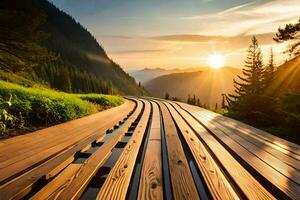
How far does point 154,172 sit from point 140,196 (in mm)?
788

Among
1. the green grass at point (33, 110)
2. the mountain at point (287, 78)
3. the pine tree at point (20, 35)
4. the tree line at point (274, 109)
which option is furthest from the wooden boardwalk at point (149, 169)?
the mountain at point (287, 78)

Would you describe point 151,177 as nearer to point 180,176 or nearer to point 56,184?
point 180,176

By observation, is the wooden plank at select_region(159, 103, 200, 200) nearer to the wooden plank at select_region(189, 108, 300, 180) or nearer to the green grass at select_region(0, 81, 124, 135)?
the wooden plank at select_region(189, 108, 300, 180)

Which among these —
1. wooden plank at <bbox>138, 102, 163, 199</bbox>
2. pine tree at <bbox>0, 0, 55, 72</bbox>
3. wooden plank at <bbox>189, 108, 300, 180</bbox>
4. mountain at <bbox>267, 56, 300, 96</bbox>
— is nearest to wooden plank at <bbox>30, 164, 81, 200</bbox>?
wooden plank at <bbox>138, 102, 163, 199</bbox>

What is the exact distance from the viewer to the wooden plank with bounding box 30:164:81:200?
2.72 m

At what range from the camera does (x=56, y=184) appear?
10.0 ft

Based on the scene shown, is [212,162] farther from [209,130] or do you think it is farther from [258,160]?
[209,130]

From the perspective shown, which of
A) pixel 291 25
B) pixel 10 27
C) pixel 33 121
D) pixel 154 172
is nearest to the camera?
pixel 154 172

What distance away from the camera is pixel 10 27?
14141mm

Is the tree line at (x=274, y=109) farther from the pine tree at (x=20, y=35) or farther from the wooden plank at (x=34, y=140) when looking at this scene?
the pine tree at (x=20, y=35)

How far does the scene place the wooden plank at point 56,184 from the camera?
2.72 m

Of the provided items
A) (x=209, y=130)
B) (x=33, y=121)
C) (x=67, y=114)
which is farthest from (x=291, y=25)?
(x=33, y=121)

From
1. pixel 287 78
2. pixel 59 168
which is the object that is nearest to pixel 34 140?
pixel 59 168

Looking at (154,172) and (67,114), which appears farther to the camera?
(67,114)
